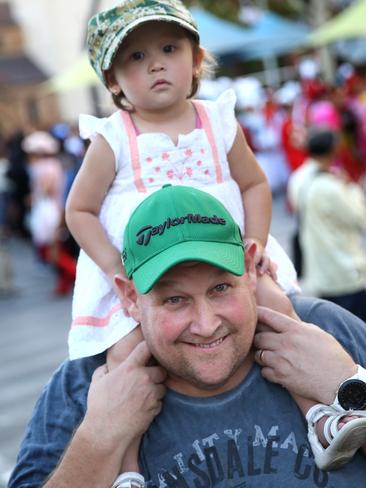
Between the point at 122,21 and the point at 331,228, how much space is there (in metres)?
3.87

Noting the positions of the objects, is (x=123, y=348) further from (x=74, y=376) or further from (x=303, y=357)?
(x=303, y=357)

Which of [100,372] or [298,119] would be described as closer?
[100,372]

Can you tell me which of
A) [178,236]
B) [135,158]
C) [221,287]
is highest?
[135,158]

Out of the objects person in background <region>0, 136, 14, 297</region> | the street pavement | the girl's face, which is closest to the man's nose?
the girl's face

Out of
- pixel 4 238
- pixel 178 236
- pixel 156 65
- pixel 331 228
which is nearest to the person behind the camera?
pixel 178 236

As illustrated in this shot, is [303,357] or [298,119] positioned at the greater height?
[298,119]

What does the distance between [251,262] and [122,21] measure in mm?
825

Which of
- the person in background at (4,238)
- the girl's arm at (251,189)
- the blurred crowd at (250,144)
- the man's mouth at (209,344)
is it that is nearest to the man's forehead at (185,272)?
the man's mouth at (209,344)

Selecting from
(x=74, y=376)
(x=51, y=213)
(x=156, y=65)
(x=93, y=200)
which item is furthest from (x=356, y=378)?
(x=51, y=213)

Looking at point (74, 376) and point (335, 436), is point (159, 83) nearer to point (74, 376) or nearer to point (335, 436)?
point (74, 376)

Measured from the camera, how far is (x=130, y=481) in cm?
252

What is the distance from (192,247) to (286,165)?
15.3 meters

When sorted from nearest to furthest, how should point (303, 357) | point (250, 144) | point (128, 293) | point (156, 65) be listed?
point (303, 357)
point (128, 293)
point (156, 65)
point (250, 144)

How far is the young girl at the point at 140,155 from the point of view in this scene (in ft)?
9.28
